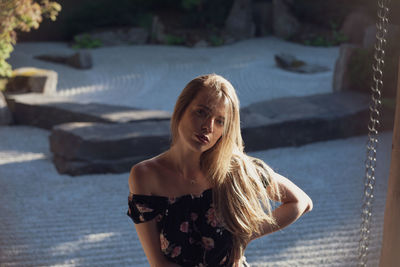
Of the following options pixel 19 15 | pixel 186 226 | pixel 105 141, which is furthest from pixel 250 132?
pixel 186 226

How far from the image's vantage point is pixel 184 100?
1.59 m

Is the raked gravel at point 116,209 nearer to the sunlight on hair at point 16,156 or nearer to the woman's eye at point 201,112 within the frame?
the sunlight on hair at point 16,156

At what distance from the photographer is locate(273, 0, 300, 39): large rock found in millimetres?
13750

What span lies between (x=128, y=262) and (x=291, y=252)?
108cm

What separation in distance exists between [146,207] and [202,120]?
33 centimetres

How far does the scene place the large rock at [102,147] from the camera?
4781 mm

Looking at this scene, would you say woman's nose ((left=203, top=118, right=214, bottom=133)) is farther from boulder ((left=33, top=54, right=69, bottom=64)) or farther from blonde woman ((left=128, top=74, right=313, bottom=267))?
boulder ((left=33, top=54, right=69, bottom=64))

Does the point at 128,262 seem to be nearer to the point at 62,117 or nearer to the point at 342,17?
the point at 62,117

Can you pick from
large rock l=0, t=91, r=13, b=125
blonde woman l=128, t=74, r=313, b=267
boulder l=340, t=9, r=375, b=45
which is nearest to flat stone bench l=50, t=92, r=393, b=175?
large rock l=0, t=91, r=13, b=125

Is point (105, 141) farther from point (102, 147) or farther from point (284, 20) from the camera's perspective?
point (284, 20)

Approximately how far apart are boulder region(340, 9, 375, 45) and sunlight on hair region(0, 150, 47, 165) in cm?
729

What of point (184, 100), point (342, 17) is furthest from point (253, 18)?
point (184, 100)

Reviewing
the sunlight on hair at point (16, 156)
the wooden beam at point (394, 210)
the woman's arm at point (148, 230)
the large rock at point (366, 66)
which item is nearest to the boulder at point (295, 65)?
the large rock at point (366, 66)

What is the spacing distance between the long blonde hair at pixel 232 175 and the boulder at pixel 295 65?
8573 millimetres
